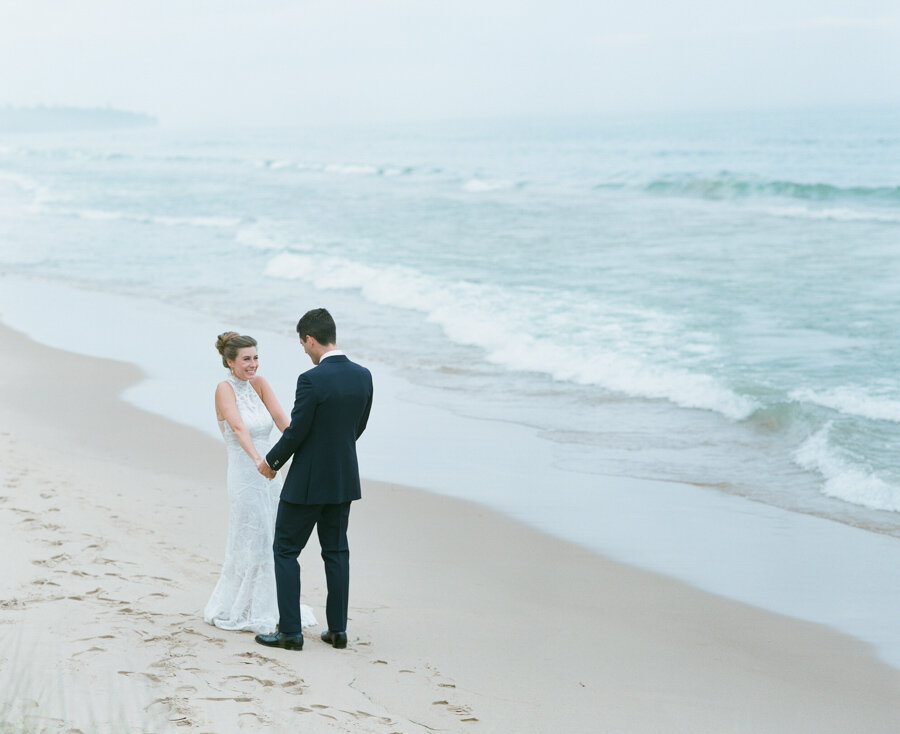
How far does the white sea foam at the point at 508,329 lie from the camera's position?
40.7 feet

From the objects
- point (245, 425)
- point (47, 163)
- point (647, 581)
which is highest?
point (47, 163)

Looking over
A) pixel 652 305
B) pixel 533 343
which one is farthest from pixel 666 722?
pixel 652 305

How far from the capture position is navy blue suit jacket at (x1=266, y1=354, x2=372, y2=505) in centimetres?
507

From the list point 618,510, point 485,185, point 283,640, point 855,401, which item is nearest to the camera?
point 283,640

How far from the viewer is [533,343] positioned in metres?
14.9

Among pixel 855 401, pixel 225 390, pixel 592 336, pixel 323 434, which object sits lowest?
pixel 855 401

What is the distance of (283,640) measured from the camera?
523cm

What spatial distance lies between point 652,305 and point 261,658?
45.8ft

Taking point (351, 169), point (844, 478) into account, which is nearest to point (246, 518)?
point (844, 478)

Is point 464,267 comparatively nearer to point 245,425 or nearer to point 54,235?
point 54,235

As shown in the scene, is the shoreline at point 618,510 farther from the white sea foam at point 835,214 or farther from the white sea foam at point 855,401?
the white sea foam at point 835,214

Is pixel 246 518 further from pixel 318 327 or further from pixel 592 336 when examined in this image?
pixel 592 336

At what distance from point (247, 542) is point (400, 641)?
1004mm

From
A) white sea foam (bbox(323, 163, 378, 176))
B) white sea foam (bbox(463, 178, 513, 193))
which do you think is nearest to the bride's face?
white sea foam (bbox(463, 178, 513, 193))
